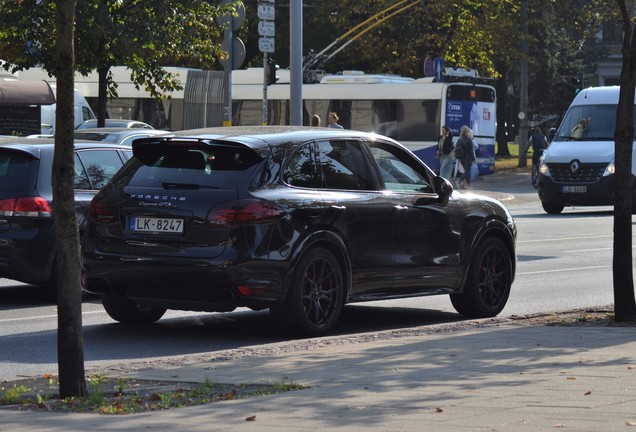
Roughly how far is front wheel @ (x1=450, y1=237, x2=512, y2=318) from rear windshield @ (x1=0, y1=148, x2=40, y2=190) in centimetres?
397

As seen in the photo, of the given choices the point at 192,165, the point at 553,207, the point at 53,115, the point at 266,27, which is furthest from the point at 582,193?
the point at 192,165

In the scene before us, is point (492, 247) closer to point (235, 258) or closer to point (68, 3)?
point (235, 258)

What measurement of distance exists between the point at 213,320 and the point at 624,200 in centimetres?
363

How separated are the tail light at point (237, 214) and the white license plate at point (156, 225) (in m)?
0.28

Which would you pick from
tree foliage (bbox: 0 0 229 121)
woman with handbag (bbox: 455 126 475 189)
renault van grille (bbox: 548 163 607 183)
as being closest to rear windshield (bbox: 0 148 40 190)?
tree foliage (bbox: 0 0 229 121)

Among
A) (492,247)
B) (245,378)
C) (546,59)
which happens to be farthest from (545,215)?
(546,59)

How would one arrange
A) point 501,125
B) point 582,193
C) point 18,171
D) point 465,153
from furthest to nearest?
point 501,125
point 465,153
point 582,193
point 18,171

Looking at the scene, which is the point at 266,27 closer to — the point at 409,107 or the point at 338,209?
the point at 338,209

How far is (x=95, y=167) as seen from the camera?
13.9 m

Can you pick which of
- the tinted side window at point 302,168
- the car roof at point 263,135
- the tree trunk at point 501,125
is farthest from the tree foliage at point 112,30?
the tree trunk at point 501,125

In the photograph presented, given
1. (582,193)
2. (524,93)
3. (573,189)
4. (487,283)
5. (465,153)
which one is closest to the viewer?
(487,283)

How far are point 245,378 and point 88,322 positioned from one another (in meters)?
4.04

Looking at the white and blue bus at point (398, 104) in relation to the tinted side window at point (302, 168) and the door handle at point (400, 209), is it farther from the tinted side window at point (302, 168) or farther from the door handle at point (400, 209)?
the tinted side window at point (302, 168)

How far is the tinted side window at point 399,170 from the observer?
1195cm
